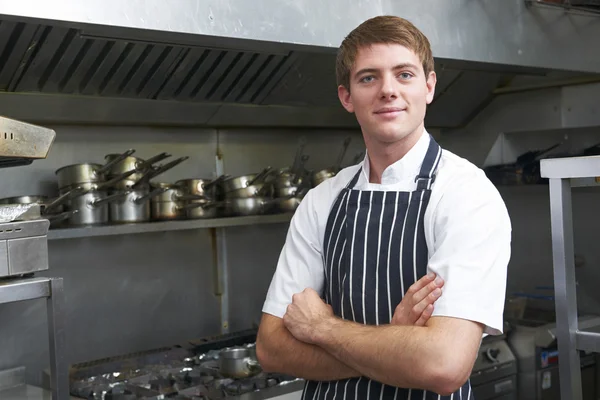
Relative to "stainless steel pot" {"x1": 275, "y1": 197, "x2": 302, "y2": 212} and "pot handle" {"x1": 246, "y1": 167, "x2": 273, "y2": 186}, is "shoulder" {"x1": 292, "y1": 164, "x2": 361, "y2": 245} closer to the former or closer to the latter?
"pot handle" {"x1": 246, "y1": 167, "x2": 273, "y2": 186}

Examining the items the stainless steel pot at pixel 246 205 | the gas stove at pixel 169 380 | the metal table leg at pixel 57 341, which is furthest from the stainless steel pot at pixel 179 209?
the metal table leg at pixel 57 341

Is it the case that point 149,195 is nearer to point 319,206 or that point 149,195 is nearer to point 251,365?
point 251,365

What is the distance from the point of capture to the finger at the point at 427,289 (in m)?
1.34

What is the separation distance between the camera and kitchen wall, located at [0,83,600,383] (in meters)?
2.68

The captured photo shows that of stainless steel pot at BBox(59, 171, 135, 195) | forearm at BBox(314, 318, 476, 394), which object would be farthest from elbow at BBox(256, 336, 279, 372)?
stainless steel pot at BBox(59, 171, 135, 195)

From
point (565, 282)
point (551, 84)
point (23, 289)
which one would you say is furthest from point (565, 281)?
point (551, 84)

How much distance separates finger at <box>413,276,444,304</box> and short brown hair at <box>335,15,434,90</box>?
45 centimetres

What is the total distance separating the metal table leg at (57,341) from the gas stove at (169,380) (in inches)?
21.5

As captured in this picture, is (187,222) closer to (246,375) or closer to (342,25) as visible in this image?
(246,375)

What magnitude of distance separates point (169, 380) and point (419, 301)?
1.42m

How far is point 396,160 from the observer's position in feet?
5.04

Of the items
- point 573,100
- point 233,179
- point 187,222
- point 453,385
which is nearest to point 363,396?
point 453,385

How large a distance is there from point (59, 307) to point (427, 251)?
37.5 inches

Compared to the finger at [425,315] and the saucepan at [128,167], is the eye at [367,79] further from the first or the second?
the saucepan at [128,167]
